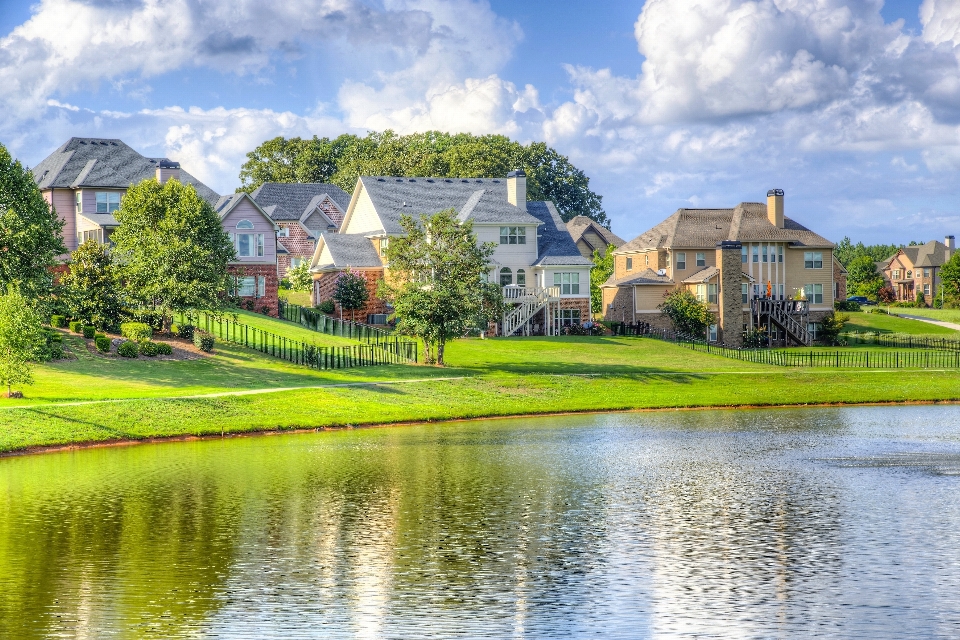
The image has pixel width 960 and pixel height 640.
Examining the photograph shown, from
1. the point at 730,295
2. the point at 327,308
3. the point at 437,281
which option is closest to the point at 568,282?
the point at 730,295

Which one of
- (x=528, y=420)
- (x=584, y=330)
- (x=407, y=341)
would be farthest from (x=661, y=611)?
(x=584, y=330)

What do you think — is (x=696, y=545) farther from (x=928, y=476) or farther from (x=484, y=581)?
(x=928, y=476)

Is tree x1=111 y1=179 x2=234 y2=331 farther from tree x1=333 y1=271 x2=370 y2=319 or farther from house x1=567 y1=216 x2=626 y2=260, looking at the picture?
house x1=567 y1=216 x2=626 y2=260

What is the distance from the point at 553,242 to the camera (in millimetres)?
83938

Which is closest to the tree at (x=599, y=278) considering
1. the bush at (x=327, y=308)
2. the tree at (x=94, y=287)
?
the bush at (x=327, y=308)

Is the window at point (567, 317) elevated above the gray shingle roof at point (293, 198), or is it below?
below

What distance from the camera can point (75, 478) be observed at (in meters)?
33.2

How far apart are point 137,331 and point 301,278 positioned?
88.9 feet

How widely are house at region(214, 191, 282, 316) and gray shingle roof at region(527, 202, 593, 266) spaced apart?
61.6 ft

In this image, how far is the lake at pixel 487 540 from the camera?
60.0 feet

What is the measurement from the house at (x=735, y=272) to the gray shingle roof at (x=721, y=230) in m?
0.08

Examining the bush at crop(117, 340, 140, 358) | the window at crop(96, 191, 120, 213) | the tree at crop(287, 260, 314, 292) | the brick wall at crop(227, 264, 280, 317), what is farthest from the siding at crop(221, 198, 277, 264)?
the bush at crop(117, 340, 140, 358)

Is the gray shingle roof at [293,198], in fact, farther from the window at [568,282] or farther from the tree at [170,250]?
the tree at [170,250]

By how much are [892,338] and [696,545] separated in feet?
221
